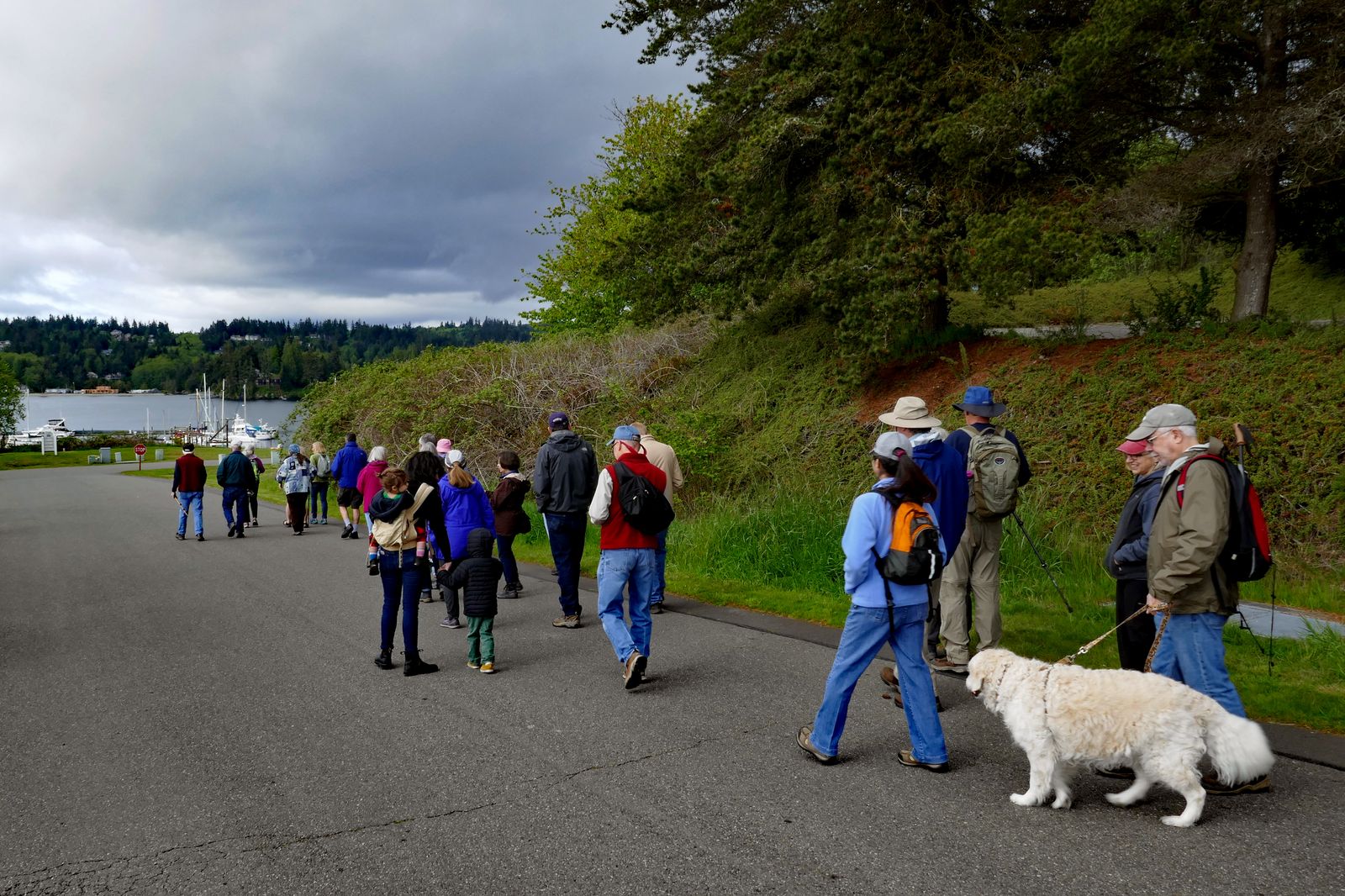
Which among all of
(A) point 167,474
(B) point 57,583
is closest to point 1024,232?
(B) point 57,583

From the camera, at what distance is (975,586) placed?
6.36 m

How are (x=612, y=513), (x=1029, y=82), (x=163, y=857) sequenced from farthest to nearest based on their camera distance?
1. (x=1029, y=82)
2. (x=612, y=513)
3. (x=163, y=857)

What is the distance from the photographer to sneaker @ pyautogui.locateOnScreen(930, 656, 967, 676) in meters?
6.35

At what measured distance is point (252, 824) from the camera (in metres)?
4.07

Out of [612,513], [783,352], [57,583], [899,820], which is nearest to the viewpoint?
[899,820]

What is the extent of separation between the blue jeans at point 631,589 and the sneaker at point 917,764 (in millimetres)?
2215

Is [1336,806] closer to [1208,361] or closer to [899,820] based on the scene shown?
[899,820]

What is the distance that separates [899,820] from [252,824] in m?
3.17

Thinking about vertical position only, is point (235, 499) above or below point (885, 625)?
below

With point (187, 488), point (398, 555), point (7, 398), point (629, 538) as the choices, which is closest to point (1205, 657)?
point (629, 538)

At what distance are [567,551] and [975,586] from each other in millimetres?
4038

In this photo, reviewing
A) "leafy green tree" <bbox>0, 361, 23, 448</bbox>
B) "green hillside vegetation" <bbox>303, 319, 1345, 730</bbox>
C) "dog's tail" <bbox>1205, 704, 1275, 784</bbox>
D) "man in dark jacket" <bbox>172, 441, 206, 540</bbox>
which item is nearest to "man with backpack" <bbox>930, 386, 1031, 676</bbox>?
"green hillside vegetation" <bbox>303, 319, 1345, 730</bbox>

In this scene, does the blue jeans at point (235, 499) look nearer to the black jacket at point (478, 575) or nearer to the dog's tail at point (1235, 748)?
the black jacket at point (478, 575)

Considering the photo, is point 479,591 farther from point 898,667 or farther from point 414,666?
point 898,667
